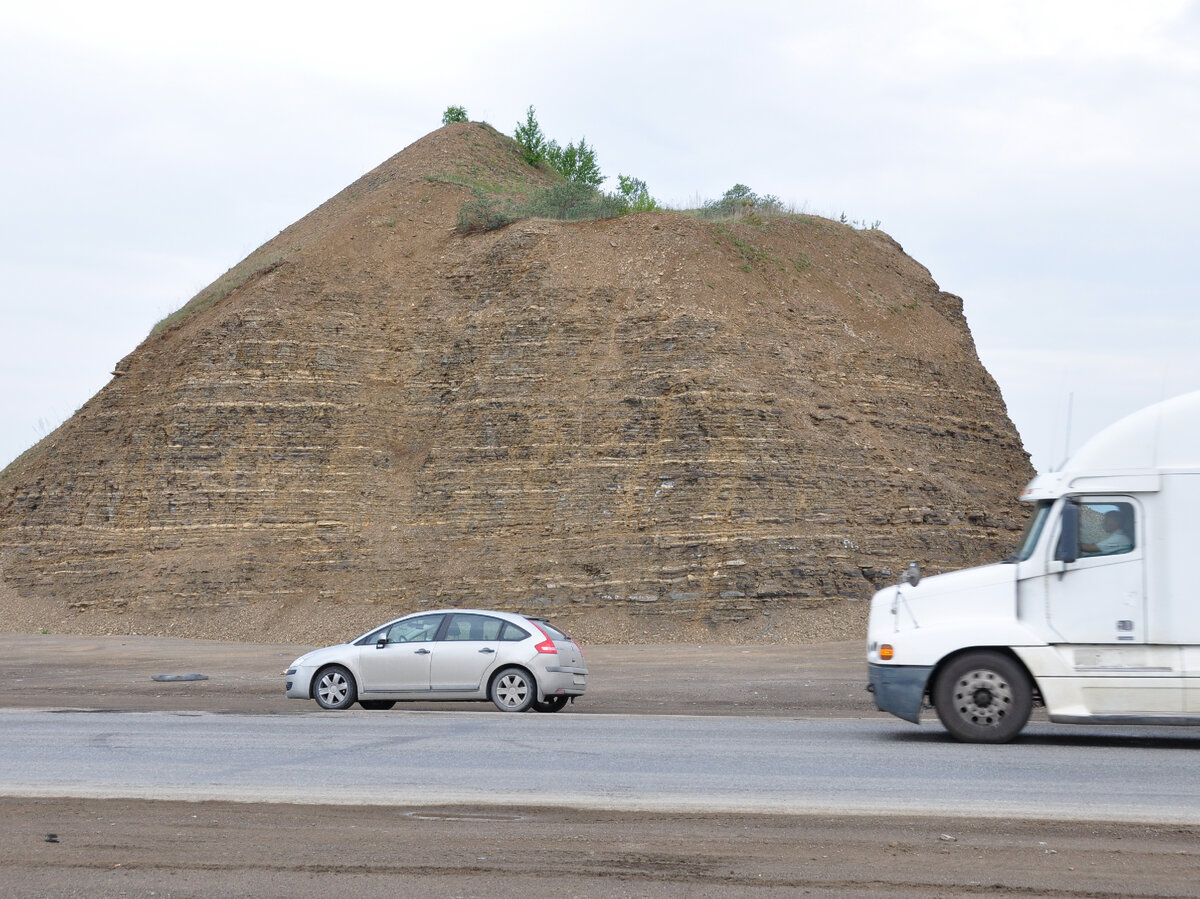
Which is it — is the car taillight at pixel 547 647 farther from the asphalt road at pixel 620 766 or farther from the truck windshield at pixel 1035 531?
the truck windshield at pixel 1035 531

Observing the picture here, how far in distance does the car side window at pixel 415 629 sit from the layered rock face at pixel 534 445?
16.4 m

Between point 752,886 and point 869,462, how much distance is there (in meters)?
30.9

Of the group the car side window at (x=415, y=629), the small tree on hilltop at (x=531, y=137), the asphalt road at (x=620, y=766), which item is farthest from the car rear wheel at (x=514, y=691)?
the small tree on hilltop at (x=531, y=137)

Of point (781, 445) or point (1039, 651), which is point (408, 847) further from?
point (781, 445)

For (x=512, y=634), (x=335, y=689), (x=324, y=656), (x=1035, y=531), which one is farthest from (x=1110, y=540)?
(x=324, y=656)

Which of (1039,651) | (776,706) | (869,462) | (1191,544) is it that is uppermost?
(869,462)

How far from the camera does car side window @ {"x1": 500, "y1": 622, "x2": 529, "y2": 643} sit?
53.3 ft

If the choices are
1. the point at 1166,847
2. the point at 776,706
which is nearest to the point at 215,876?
the point at 1166,847

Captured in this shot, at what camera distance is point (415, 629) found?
16547 mm

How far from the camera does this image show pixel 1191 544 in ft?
37.9

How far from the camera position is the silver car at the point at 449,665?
16047 millimetres

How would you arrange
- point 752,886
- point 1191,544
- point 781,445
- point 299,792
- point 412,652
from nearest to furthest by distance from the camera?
point 752,886, point 299,792, point 1191,544, point 412,652, point 781,445

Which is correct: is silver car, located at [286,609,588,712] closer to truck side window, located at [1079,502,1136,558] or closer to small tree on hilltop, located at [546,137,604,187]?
truck side window, located at [1079,502,1136,558]

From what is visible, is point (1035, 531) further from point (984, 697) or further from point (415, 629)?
point (415, 629)
